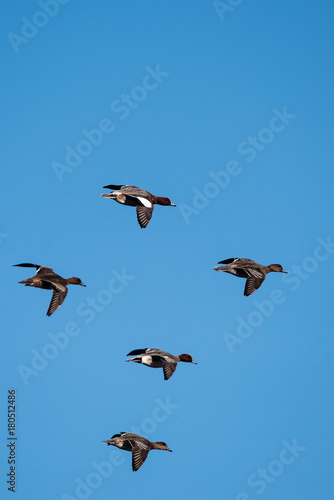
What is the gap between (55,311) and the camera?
111 ft

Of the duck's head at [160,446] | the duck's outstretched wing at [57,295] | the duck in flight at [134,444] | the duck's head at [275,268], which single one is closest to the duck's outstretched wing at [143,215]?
the duck's outstretched wing at [57,295]

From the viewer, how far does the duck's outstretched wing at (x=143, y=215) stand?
106 ft

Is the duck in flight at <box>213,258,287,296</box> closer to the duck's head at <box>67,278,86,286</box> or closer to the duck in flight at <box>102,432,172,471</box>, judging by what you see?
the duck's head at <box>67,278,86,286</box>

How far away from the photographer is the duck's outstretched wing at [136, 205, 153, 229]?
32406 millimetres

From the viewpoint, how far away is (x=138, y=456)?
3288 cm

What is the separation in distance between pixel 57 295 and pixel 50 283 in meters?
0.46

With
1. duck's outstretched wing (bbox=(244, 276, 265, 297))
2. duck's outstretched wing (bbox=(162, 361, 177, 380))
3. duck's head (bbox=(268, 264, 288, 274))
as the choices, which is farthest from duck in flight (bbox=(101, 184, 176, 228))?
duck's head (bbox=(268, 264, 288, 274))

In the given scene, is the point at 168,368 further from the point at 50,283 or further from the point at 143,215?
the point at 50,283

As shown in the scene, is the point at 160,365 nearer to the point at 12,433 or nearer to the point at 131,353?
the point at 131,353

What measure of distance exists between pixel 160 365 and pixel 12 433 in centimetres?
556

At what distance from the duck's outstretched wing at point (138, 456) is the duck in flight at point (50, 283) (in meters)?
4.51

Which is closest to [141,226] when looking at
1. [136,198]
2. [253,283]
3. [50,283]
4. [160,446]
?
[136,198]

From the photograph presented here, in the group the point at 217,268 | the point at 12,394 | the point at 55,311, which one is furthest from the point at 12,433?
the point at 217,268

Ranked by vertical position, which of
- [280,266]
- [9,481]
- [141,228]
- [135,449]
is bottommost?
[9,481]
